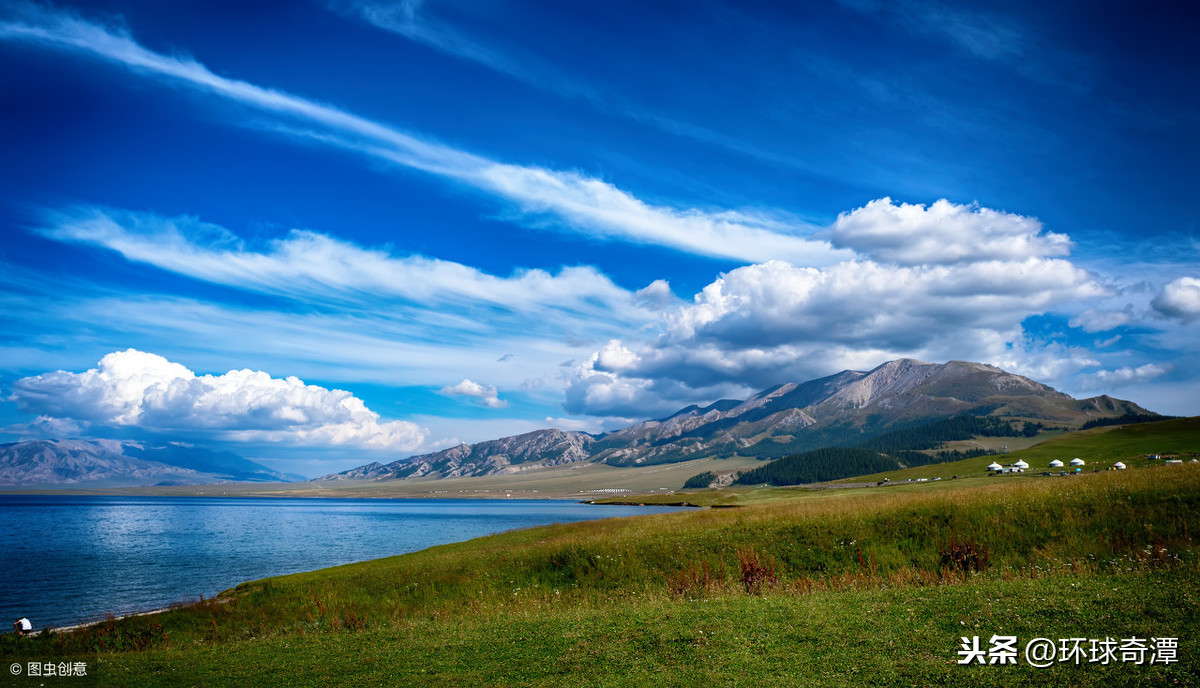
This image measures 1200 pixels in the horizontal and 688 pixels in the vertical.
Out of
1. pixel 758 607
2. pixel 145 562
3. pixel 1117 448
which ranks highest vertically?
pixel 758 607

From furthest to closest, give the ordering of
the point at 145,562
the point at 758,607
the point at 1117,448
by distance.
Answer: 1. the point at 1117,448
2. the point at 145,562
3. the point at 758,607

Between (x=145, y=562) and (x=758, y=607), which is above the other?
(x=758, y=607)

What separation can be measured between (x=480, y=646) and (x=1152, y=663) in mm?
14988

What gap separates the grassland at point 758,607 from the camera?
12.5 meters

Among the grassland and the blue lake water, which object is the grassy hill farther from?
the blue lake water

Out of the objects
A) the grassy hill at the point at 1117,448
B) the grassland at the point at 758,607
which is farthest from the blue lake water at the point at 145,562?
→ the grassy hill at the point at 1117,448

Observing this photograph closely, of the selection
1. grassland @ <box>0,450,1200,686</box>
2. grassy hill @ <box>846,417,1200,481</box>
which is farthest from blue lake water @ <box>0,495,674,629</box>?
grassy hill @ <box>846,417,1200,481</box>

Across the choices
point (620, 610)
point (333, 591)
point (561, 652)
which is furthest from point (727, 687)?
point (333, 591)

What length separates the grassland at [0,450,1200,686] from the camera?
12547 mm

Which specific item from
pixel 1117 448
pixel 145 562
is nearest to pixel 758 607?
pixel 145 562

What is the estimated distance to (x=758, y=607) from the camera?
17.7 metres

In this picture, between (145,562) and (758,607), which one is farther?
(145,562)

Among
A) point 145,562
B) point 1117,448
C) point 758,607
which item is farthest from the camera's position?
point 1117,448

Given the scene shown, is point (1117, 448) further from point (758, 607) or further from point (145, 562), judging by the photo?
point (145, 562)
